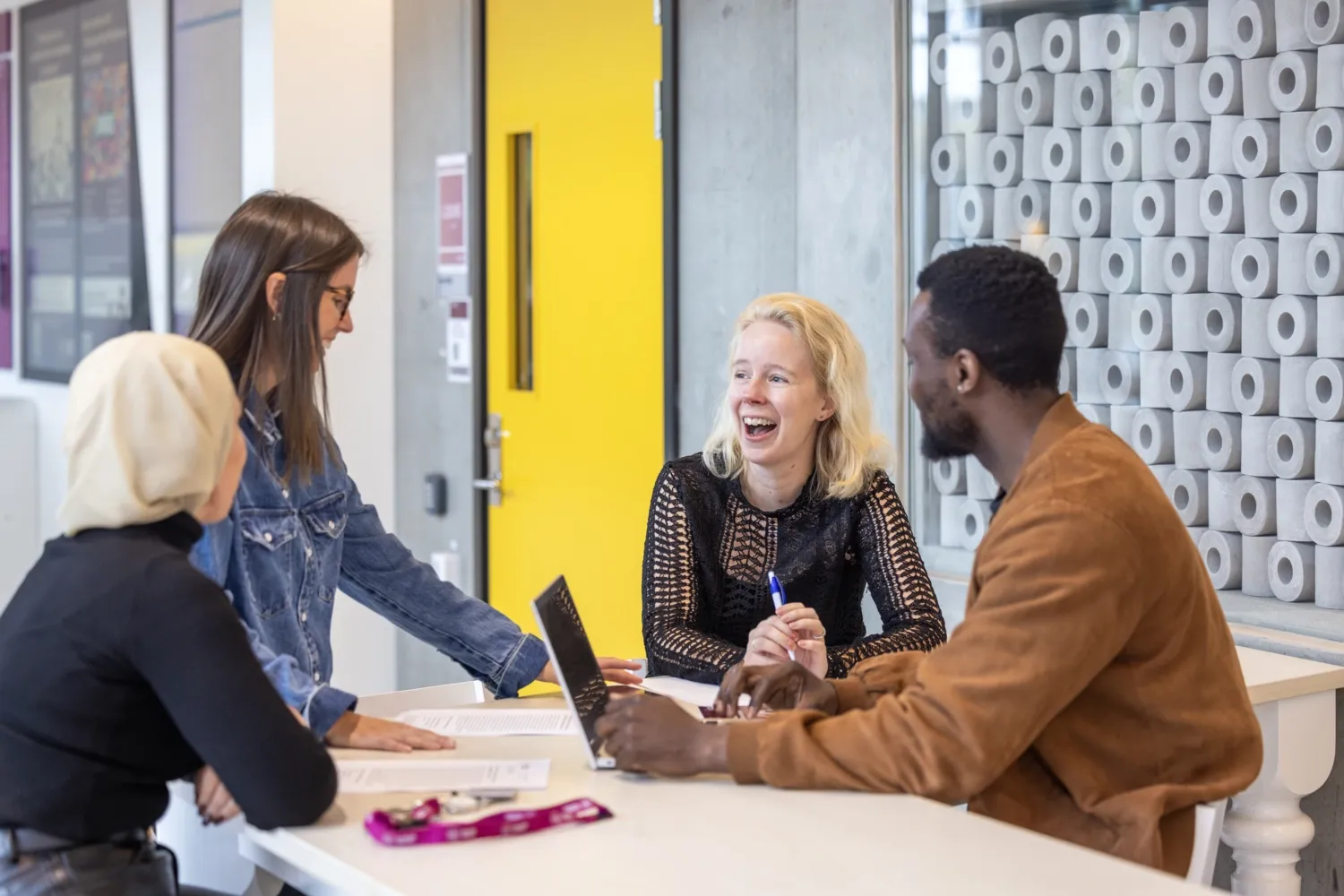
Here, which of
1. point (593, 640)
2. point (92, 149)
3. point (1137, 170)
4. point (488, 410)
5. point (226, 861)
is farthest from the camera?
point (92, 149)

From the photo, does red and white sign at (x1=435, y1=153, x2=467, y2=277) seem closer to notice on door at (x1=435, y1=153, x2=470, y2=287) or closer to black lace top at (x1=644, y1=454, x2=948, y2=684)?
notice on door at (x1=435, y1=153, x2=470, y2=287)

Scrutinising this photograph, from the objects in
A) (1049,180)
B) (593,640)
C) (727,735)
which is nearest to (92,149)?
(593,640)

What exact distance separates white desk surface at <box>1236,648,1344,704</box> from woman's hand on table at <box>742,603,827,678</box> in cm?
81

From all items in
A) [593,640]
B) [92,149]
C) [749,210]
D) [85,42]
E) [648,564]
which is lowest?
[593,640]

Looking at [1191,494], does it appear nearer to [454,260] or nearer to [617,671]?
[617,671]

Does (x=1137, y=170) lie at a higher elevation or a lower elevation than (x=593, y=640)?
higher

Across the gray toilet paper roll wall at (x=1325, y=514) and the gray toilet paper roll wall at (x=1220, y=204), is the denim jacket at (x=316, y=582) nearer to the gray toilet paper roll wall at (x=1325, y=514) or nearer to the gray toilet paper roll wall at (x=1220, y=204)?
the gray toilet paper roll wall at (x=1325, y=514)

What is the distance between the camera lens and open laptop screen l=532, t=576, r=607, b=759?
2037 millimetres

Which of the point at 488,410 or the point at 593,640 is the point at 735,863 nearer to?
the point at 593,640

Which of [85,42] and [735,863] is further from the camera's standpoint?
[85,42]

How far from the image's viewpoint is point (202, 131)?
5500 mm

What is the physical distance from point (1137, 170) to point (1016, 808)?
2029 mm

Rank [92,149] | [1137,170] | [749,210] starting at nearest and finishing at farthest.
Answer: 1. [1137,170]
2. [749,210]
3. [92,149]

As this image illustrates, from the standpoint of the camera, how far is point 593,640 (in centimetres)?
479
